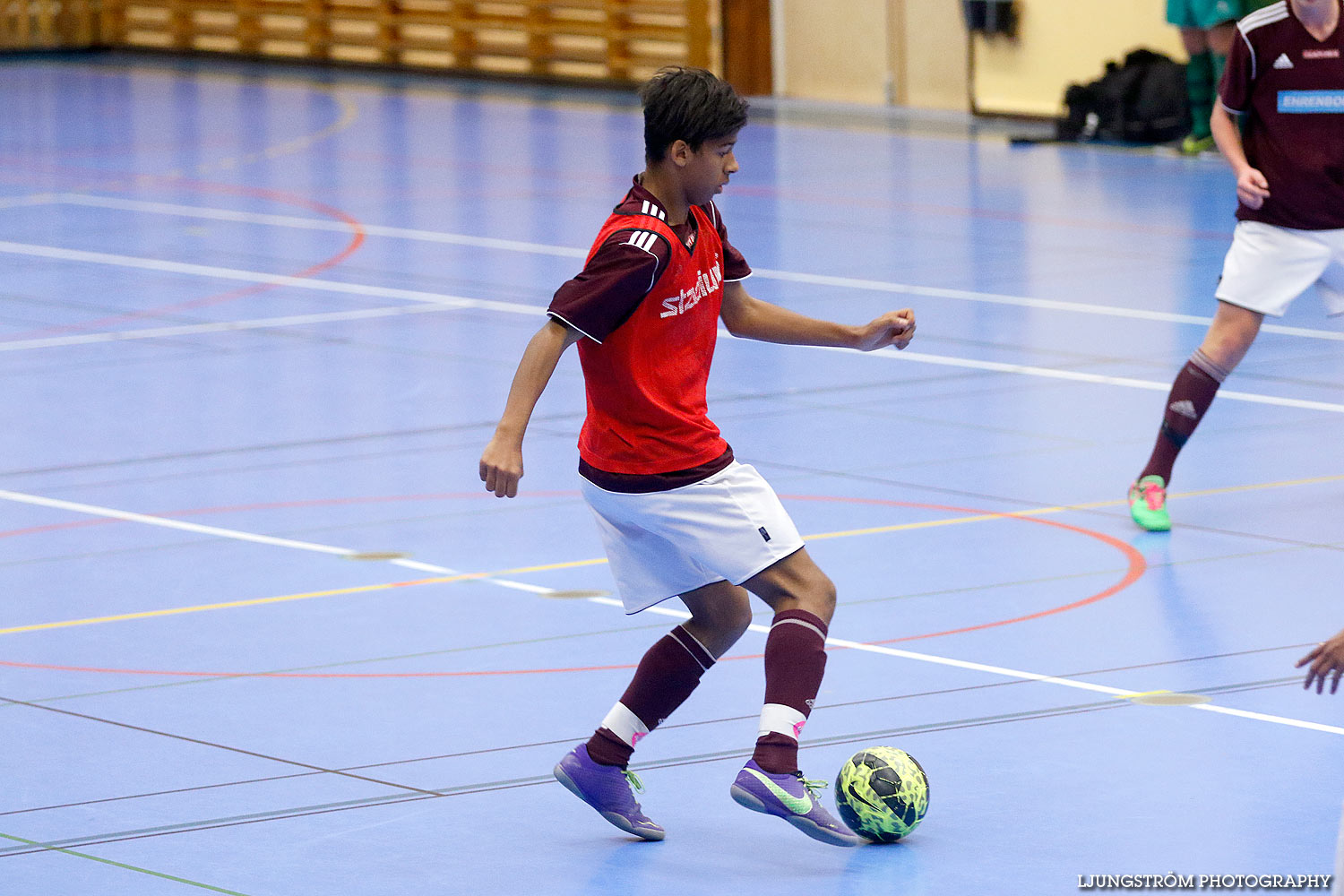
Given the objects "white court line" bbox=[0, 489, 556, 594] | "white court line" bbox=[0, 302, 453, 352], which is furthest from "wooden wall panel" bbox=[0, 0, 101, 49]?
"white court line" bbox=[0, 489, 556, 594]

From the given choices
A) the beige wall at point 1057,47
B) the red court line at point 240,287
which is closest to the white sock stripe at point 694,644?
the red court line at point 240,287

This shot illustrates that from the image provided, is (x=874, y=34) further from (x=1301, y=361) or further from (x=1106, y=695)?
(x=1106, y=695)

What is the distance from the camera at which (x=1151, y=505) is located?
27.6 ft

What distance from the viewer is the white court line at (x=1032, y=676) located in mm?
6105

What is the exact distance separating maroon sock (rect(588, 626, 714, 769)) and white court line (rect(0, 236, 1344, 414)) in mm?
3446

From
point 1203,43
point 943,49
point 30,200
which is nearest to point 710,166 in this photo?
point 30,200

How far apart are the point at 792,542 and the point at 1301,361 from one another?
7237 millimetres

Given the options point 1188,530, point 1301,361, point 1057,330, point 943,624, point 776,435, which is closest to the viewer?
point 943,624

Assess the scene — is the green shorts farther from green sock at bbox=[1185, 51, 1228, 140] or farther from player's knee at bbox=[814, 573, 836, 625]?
player's knee at bbox=[814, 573, 836, 625]

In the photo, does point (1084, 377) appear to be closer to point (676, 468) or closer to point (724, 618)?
point (724, 618)

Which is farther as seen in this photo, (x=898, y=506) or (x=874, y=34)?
(x=874, y=34)

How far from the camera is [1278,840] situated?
519 centimetres

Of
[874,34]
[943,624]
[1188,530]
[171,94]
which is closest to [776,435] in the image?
[1188,530]

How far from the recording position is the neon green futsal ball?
5230mm
